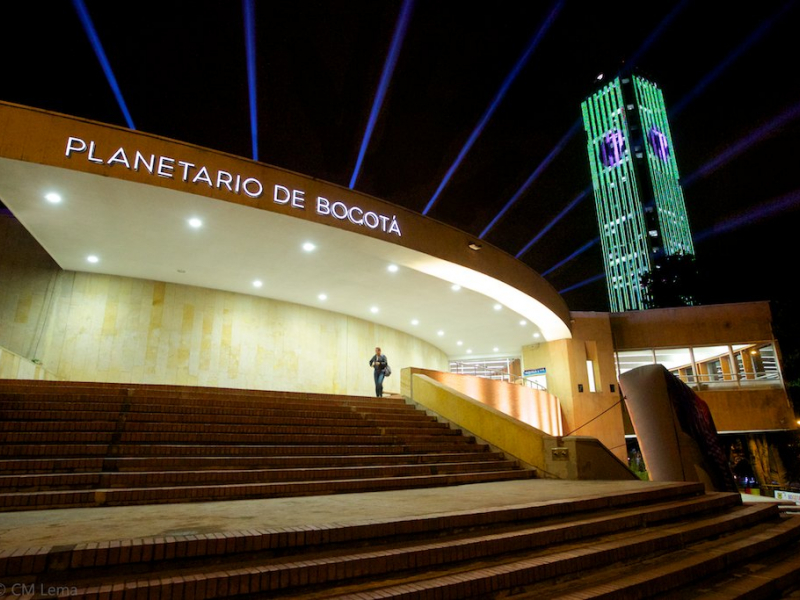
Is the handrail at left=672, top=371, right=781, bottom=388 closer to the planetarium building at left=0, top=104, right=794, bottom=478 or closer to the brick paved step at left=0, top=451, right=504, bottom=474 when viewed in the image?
the planetarium building at left=0, top=104, right=794, bottom=478

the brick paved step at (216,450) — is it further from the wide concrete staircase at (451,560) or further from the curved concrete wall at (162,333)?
the curved concrete wall at (162,333)

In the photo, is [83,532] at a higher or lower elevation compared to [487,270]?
lower

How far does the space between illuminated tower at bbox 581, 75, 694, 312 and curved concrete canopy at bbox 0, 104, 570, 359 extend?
2826 inches

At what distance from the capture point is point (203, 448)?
22.7ft

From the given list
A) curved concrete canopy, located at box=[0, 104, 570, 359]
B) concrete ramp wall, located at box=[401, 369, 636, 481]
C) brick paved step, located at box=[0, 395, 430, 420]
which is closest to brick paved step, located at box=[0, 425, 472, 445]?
concrete ramp wall, located at box=[401, 369, 636, 481]

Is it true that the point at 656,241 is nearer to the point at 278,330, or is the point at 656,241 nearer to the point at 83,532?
the point at 278,330

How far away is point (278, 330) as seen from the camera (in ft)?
56.7

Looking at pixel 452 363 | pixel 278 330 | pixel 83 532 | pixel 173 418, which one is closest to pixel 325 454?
pixel 173 418

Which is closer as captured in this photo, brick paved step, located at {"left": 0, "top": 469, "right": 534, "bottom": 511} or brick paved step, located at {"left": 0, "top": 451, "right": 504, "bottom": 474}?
brick paved step, located at {"left": 0, "top": 469, "right": 534, "bottom": 511}

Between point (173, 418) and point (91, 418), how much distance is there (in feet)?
3.91

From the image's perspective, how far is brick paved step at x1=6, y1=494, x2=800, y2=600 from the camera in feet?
9.14

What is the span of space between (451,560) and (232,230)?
31.7 ft

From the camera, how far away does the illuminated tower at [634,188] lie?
258ft

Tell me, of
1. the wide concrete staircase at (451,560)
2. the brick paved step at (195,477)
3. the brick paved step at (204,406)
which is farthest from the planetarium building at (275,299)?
the wide concrete staircase at (451,560)
